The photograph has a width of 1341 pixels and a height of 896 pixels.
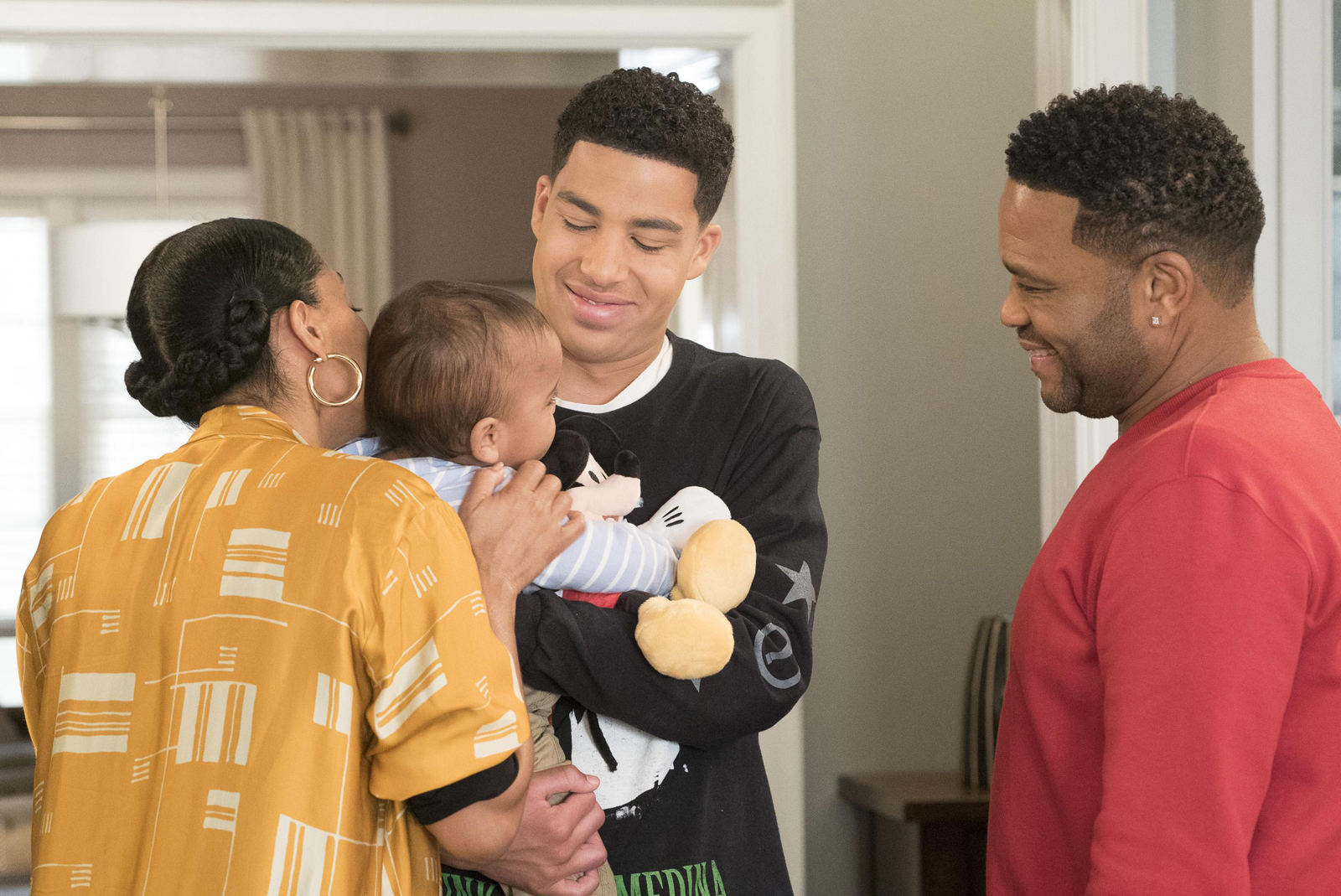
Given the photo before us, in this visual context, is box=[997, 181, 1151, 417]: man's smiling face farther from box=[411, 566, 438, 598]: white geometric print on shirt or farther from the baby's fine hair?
box=[411, 566, 438, 598]: white geometric print on shirt

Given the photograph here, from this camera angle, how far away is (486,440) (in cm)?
116

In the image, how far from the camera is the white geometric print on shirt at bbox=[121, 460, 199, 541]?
1.00m

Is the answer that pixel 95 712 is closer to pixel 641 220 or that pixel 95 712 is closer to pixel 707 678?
pixel 707 678

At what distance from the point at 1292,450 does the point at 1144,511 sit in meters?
0.13

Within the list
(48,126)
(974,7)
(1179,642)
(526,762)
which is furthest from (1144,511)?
(48,126)

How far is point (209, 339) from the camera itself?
1.02 m

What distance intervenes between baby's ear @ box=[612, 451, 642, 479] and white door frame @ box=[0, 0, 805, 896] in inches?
49.1

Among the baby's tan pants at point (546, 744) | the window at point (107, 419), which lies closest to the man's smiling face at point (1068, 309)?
the baby's tan pants at point (546, 744)

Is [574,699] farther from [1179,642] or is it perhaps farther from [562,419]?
[1179,642]

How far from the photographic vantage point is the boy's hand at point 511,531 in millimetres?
1103

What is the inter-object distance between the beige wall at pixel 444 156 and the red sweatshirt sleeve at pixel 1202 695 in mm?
Answer: 4506

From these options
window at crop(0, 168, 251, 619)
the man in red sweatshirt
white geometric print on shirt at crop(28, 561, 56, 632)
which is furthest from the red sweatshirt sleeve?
window at crop(0, 168, 251, 619)

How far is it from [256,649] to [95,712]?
0.56ft

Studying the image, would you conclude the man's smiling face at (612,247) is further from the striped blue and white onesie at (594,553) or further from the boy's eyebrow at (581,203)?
the striped blue and white onesie at (594,553)
